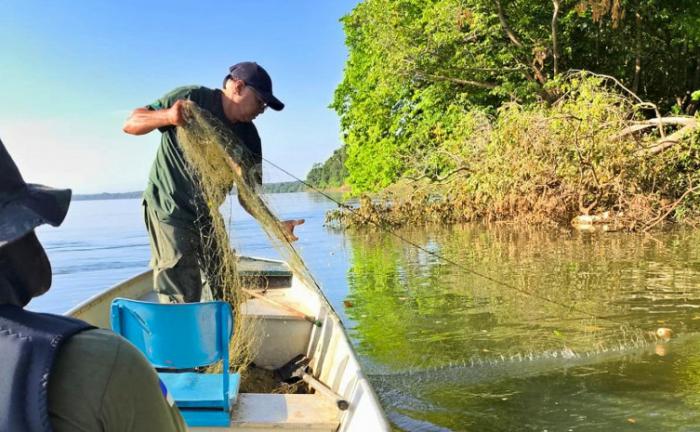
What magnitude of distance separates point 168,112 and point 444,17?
1825 cm

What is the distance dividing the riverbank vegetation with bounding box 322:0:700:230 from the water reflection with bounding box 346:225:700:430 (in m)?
3.13

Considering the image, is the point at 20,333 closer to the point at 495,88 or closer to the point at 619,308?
the point at 619,308

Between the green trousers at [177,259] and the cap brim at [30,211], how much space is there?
283cm

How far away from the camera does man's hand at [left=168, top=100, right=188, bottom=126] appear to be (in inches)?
140

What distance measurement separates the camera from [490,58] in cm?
2122

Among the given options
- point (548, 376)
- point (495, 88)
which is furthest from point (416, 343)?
point (495, 88)

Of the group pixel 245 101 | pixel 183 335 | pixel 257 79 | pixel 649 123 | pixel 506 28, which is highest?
pixel 506 28

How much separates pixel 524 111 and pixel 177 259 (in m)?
14.3

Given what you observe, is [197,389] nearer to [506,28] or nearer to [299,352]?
[299,352]

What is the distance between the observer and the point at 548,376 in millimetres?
5695

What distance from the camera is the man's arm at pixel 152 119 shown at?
3.58 metres

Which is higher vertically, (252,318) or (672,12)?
(672,12)

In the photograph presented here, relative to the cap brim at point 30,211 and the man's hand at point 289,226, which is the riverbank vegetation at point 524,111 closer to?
the man's hand at point 289,226

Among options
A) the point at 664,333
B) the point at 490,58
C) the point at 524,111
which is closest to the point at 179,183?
the point at 664,333
